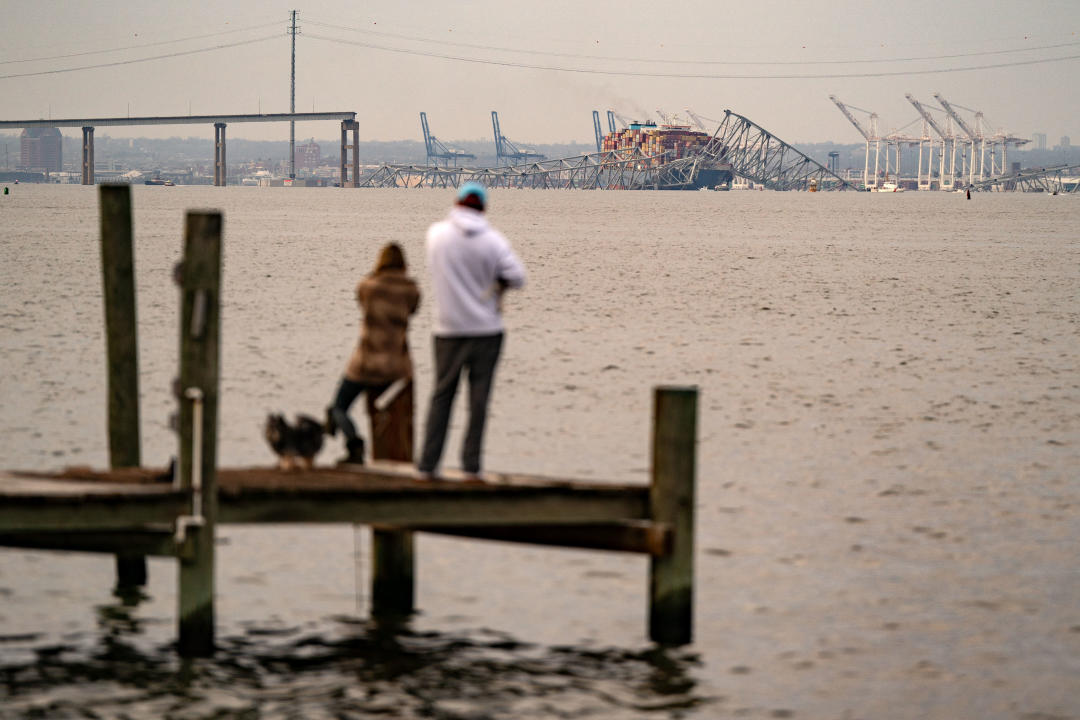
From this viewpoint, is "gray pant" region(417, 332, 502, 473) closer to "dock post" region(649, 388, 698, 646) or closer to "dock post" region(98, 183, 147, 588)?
"dock post" region(649, 388, 698, 646)

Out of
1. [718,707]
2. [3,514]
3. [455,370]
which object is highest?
[455,370]

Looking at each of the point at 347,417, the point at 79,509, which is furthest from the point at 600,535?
the point at 79,509

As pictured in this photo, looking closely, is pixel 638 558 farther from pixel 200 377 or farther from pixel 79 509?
pixel 79 509

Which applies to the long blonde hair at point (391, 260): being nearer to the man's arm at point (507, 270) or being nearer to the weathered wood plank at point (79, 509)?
the man's arm at point (507, 270)

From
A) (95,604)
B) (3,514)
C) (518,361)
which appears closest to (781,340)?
(518,361)

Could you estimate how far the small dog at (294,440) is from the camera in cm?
972

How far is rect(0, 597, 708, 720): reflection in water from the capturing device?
933 cm

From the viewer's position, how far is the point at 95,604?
11.4 meters

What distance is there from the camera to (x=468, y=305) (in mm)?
9250

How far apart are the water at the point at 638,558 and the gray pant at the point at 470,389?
1416 mm

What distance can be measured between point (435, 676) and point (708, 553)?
3.76m

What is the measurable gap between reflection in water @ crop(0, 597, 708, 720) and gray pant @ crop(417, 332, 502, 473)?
135 cm

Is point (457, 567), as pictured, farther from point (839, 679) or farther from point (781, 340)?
point (781, 340)

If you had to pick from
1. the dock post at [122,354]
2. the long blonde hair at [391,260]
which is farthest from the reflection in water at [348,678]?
the long blonde hair at [391,260]
